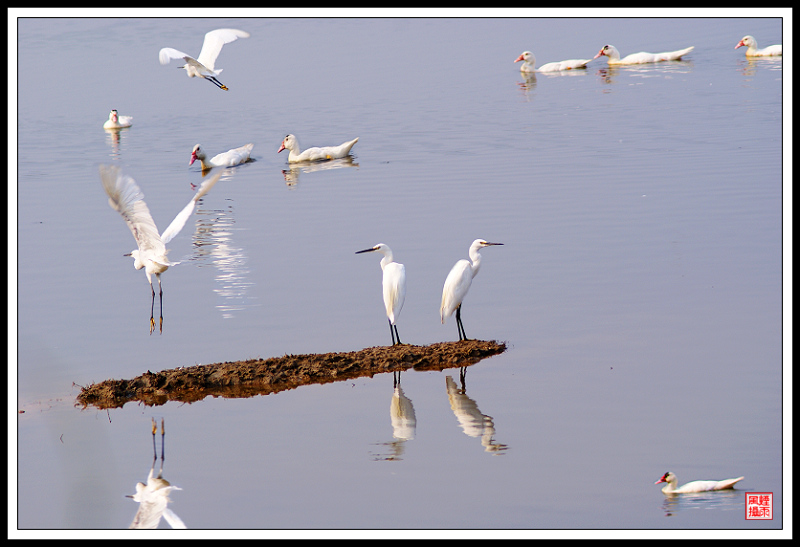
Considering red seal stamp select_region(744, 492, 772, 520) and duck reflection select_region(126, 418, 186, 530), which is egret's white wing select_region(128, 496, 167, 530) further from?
red seal stamp select_region(744, 492, 772, 520)

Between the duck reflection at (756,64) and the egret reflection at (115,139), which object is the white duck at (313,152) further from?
the duck reflection at (756,64)

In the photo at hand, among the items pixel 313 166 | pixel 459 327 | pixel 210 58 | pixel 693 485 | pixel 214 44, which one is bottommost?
pixel 693 485

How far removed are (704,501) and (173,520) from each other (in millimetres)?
3548

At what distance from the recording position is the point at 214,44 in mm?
15422

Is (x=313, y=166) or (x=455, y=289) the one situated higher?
(x=313, y=166)

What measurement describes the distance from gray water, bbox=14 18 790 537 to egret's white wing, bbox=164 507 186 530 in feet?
0.34

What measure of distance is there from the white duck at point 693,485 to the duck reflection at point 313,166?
1380 cm

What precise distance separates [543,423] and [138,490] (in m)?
3.13

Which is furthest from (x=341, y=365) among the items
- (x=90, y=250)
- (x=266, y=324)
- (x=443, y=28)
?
(x=443, y=28)

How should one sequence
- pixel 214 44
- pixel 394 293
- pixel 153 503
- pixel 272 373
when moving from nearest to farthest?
pixel 153 503 < pixel 272 373 < pixel 394 293 < pixel 214 44

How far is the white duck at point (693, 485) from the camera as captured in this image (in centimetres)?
697

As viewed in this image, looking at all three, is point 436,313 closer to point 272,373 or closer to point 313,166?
point 272,373

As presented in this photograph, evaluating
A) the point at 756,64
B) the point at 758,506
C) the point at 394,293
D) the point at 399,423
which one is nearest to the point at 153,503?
the point at 399,423

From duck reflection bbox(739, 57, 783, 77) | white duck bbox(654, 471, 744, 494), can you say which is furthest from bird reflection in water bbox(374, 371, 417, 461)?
duck reflection bbox(739, 57, 783, 77)
